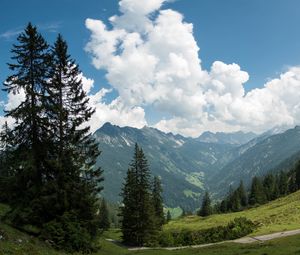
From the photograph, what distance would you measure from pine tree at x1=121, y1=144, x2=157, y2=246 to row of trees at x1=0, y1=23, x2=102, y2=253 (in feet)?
111

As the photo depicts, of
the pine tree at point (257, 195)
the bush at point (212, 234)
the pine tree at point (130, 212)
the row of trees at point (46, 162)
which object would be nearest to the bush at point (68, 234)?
the row of trees at point (46, 162)

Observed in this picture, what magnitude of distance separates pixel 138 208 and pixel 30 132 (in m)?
40.8

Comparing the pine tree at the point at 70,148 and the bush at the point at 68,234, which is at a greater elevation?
the pine tree at the point at 70,148

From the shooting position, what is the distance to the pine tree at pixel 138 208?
71.3 metres

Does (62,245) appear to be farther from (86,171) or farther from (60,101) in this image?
(60,101)

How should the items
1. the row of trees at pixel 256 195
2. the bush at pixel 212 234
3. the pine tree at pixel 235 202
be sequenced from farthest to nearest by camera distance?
1. the row of trees at pixel 256 195
2. the pine tree at pixel 235 202
3. the bush at pixel 212 234

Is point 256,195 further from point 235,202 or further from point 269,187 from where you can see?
point 269,187

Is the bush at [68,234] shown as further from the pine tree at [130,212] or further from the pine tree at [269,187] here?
the pine tree at [269,187]

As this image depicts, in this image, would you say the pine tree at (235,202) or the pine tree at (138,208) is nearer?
the pine tree at (138,208)

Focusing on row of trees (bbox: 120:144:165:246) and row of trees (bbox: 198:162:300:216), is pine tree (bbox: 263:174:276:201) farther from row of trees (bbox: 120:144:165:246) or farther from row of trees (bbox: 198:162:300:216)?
row of trees (bbox: 120:144:165:246)

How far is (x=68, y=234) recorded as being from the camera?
3412cm

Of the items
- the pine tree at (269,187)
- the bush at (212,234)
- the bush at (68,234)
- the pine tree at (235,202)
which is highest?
the pine tree at (269,187)

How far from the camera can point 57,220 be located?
115ft

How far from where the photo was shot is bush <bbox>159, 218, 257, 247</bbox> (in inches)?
2470
